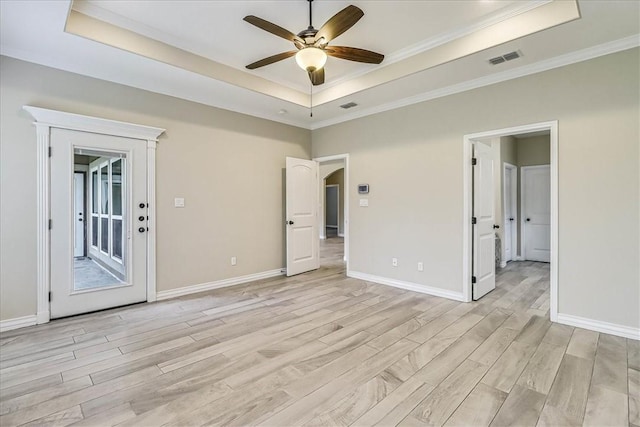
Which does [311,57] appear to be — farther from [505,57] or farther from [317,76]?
[505,57]

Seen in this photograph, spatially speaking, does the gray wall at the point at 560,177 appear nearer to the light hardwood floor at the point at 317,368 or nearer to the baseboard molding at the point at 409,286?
Result: the baseboard molding at the point at 409,286

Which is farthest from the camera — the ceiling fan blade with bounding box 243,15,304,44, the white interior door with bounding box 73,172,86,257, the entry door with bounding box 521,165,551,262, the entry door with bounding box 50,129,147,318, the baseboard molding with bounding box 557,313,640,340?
the entry door with bounding box 521,165,551,262

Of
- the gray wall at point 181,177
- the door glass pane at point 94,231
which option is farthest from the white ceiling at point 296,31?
the door glass pane at point 94,231

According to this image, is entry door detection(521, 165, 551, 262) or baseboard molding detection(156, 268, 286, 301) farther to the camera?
entry door detection(521, 165, 551, 262)

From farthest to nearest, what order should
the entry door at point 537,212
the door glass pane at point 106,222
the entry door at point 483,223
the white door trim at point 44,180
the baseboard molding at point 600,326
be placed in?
the entry door at point 537,212 < the entry door at point 483,223 < the door glass pane at point 106,222 < the white door trim at point 44,180 < the baseboard molding at point 600,326

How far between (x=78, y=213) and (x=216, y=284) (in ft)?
6.36

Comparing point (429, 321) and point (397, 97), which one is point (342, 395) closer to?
point (429, 321)

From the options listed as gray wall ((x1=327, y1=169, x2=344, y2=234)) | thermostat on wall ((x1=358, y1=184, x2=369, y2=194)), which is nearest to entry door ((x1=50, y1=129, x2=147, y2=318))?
thermostat on wall ((x1=358, y1=184, x2=369, y2=194))

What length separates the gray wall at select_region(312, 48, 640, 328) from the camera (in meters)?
2.87

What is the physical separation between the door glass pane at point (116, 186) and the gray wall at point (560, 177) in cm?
346

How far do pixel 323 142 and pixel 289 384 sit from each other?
173 inches

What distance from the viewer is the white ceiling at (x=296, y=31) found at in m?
2.67

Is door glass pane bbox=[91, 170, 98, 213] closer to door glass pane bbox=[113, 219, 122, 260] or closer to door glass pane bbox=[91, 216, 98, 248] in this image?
door glass pane bbox=[91, 216, 98, 248]

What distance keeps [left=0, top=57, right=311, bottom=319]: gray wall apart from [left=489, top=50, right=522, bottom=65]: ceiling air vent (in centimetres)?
332
